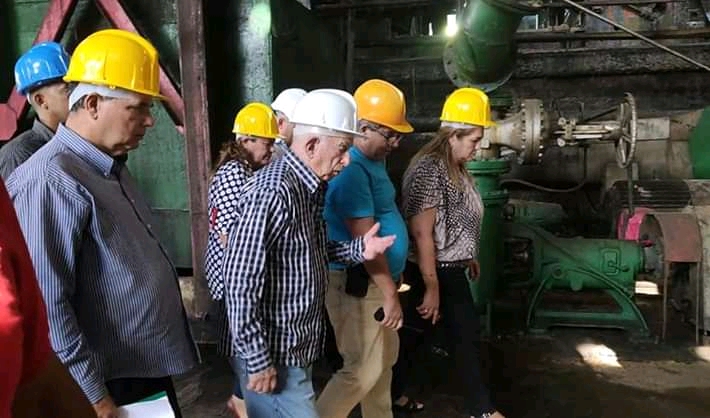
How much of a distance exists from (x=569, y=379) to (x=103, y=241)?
301cm

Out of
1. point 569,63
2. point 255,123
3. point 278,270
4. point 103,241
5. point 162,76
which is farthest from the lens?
point 569,63

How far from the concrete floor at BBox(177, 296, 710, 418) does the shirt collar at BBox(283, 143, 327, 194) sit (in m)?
1.75

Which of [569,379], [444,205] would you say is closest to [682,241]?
[569,379]

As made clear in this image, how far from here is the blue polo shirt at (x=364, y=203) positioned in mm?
2195

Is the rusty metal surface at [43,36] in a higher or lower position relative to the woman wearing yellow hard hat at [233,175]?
higher

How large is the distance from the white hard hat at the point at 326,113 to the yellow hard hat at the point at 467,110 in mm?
1018

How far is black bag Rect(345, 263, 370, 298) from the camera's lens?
2311 mm

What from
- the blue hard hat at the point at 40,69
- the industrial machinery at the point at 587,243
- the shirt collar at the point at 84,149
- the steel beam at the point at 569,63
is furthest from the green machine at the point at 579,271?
the shirt collar at the point at 84,149

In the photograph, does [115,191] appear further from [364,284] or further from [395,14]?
[395,14]

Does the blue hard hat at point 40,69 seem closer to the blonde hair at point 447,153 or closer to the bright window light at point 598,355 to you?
the blonde hair at point 447,153

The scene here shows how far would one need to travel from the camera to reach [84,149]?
1439 mm

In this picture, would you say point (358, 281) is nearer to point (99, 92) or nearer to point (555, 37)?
point (99, 92)

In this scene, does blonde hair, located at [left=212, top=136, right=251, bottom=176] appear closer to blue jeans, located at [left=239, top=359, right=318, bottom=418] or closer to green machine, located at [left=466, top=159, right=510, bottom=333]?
blue jeans, located at [left=239, top=359, right=318, bottom=418]

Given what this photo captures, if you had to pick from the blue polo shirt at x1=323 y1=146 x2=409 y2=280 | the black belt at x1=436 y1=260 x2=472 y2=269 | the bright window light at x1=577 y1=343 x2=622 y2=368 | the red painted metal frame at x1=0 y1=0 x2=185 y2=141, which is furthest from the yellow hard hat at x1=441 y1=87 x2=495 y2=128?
the bright window light at x1=577 y1=343 x2=622 y2=368
